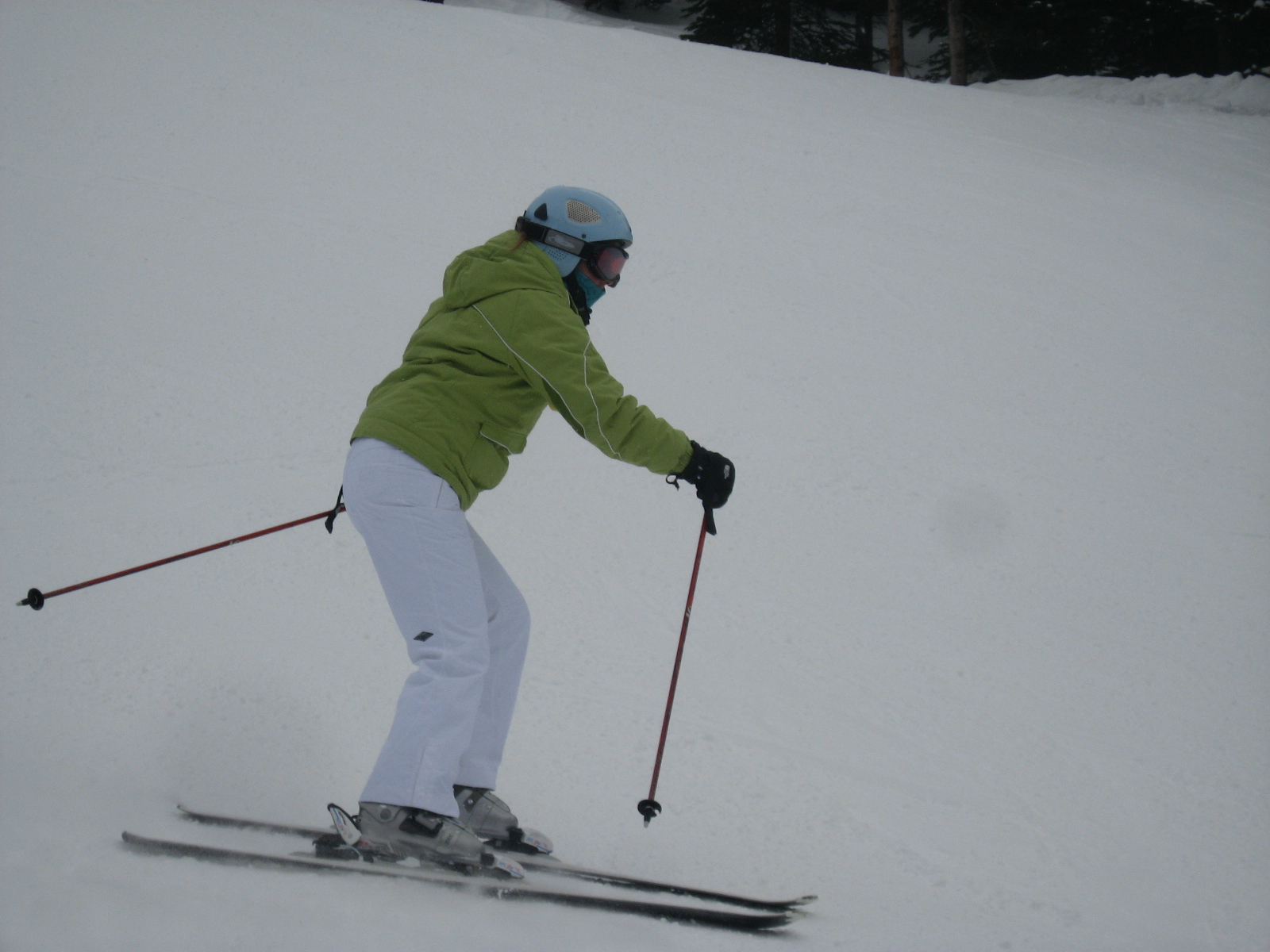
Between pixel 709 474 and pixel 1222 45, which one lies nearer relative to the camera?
pixel 709 474

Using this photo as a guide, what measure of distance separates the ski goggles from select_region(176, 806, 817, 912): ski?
170 centimetres

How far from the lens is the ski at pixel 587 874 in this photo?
248 centimetres

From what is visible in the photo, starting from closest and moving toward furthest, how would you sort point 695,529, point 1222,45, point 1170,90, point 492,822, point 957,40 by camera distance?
point 492,822
point 695,529
point 1170,90
point 957,40
point 1222,45

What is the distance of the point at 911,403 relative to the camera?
5734 millimetres

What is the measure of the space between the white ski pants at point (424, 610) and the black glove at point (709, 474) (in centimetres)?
65

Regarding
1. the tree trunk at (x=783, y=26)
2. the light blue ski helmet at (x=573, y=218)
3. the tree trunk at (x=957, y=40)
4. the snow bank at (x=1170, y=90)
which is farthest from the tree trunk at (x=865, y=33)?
the light blue ski helmet at (x=573, y=218)

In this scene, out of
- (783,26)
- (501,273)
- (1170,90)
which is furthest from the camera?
(783,26)

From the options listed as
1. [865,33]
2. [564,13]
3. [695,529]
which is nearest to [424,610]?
[695,529]

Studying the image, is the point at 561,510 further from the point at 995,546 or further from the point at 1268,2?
the point at 1268,2

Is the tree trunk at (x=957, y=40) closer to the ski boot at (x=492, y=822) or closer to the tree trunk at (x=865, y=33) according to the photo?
the tree trunk at (x=865, y=33)

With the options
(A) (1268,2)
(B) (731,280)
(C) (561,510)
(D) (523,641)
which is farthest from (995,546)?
(A) (1268,2)

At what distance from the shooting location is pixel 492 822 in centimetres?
265

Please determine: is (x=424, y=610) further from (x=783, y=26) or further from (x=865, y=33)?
(x=865, y=33)

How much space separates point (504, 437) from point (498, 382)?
166 mm
